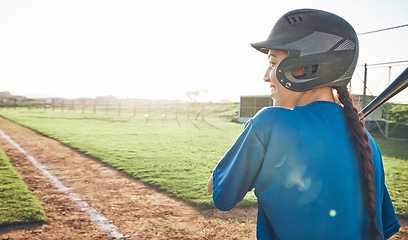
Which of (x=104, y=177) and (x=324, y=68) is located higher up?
(x=324, y=68)

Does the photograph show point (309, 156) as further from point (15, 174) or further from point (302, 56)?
point (15, 174)

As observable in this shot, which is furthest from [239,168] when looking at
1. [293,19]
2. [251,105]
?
[251,105]

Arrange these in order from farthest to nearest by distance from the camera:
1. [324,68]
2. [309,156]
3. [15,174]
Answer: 1. [15,174]
2. [324,68]
3. [309,156]

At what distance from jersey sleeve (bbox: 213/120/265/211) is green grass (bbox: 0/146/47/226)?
10.9 ft

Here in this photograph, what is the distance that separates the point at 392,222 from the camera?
1393 millimetres

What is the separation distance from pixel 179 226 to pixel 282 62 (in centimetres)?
280

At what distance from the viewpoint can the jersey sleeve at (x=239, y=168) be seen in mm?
1083

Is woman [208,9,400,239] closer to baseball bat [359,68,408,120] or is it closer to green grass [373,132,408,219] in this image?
baseball bat [359,68,408,120]

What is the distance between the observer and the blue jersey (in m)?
1.05

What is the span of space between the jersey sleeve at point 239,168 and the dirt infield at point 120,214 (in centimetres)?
234

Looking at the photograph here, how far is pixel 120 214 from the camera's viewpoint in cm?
384

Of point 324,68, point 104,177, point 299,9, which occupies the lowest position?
point 104,177

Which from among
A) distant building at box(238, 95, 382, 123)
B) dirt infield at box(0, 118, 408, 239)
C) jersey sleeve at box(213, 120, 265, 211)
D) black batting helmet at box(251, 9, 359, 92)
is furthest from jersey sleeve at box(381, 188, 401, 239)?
distant building at box(238, 95, 382, 123)

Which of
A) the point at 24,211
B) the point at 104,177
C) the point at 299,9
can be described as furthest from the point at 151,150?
the point at 299,9
